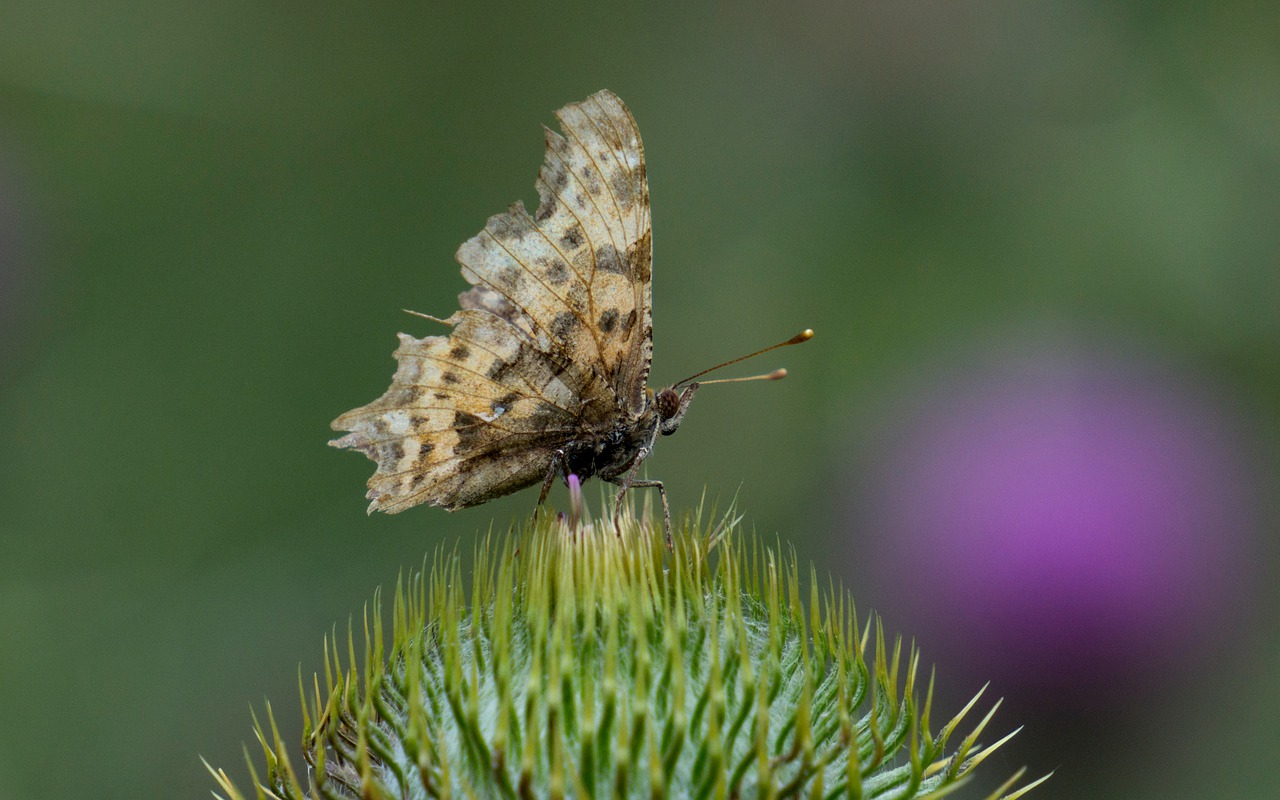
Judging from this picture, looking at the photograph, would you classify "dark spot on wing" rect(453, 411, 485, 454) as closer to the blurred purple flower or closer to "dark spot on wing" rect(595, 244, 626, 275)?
"dark spot on wing" rect(595, 244, 626, 275)

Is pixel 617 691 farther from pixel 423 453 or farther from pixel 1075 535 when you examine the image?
pixel 1075 535

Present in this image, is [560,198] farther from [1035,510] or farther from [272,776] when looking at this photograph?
[1035,510]

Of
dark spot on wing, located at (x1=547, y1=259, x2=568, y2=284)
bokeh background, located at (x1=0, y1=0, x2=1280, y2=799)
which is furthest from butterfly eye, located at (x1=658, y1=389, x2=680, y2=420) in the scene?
bokeh background, located at (x1=0, y1=0, x2=1280, y2=799)

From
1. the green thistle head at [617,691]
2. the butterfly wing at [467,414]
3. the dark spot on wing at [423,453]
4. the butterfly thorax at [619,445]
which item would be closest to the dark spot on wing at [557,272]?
the butterfly wing at [467,414]

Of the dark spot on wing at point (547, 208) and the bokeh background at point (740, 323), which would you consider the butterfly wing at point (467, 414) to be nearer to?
the dark spot on wing at point (547, 208)

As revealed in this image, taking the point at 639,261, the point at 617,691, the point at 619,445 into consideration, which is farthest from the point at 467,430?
the point at 617,691

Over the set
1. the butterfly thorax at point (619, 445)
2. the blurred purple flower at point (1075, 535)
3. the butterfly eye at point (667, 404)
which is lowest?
the blurred purple flower at point (1075, 535)
